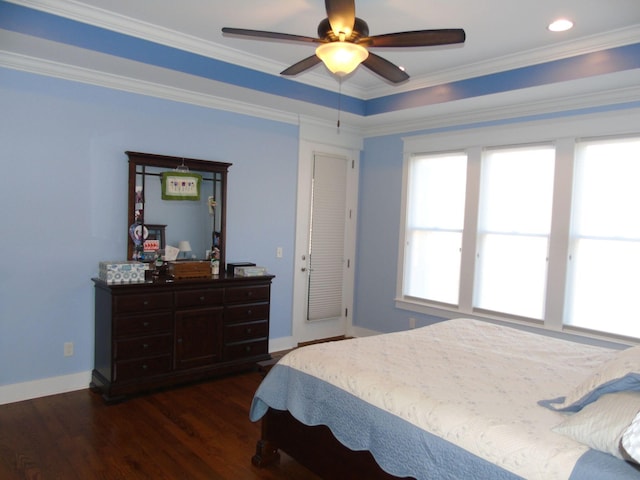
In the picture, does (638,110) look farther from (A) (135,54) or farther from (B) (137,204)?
(B) (137,204)

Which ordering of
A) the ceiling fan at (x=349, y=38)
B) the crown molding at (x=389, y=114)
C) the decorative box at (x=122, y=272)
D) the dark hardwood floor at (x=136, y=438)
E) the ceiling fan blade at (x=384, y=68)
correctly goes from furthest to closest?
the decorative box at (x=122, y=272) < the crown molding at (x=389, y=114) < the ceiling fan blade at (x=384, y=68) < the dark hardwood floor at (x=136, y=438) < the ceiling fan at (x=349, y=38)

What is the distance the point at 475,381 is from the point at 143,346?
2513mm

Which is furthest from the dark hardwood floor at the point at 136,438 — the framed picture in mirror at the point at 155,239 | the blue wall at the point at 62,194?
the framed picture in mirror at the point at 155,239

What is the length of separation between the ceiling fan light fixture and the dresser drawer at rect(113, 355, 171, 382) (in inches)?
101

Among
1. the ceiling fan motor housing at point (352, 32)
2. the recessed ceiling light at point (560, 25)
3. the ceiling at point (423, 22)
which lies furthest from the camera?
the recessed ceiling light at point (560, 25)

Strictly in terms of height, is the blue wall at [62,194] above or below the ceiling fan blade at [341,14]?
below

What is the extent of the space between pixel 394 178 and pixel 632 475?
405 cm

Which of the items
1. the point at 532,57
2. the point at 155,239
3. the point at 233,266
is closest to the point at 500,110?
the point at 532,57

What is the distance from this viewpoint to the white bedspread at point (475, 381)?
158 centimetres

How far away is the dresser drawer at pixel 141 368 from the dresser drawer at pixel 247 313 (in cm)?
61

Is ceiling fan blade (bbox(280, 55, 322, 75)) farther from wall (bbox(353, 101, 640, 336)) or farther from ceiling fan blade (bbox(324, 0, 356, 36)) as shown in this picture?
wall (bbox(353, 101, 640, 336))

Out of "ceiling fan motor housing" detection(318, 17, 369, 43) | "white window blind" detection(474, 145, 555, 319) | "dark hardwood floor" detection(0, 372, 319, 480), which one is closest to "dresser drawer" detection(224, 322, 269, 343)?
"dark hardwood floor" detection(0, 372, 319, 480)

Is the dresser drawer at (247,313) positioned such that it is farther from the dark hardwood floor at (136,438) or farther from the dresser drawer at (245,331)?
the dark hardwood floor at (136,438)

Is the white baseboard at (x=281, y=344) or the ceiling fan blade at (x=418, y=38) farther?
the white baseboard at (x=281, y=344)
